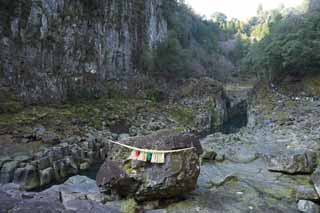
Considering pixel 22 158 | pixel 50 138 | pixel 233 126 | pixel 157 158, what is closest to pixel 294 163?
pixel 157 158

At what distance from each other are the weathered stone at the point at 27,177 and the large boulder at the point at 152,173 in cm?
379

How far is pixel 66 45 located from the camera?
691 inches

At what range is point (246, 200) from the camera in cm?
450

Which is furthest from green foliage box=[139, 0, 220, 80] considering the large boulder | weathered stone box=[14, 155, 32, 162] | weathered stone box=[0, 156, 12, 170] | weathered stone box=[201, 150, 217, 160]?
the large boulder

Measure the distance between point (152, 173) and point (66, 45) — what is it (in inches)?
610

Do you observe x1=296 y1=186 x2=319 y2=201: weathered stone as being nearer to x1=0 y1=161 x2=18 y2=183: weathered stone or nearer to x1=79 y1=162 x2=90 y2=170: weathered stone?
x1=79 y1=162 x2=90 y2=170: weathered stone

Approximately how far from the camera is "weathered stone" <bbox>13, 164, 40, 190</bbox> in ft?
23.2

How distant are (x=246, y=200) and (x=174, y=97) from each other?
65.3 feet

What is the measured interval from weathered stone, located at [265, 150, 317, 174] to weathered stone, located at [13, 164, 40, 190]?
5.96 meters

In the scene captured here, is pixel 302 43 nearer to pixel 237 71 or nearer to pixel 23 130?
pixel 23 130

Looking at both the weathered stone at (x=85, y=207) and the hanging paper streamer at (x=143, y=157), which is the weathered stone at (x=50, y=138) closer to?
the weathered stone at (x=85, y=207)

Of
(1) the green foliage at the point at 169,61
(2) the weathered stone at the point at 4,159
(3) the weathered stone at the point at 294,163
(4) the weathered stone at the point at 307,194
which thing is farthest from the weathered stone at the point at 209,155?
(1) the green foliage at the point at 169,61

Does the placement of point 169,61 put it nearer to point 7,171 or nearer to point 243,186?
point 7,171

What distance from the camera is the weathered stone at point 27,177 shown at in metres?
7.06
